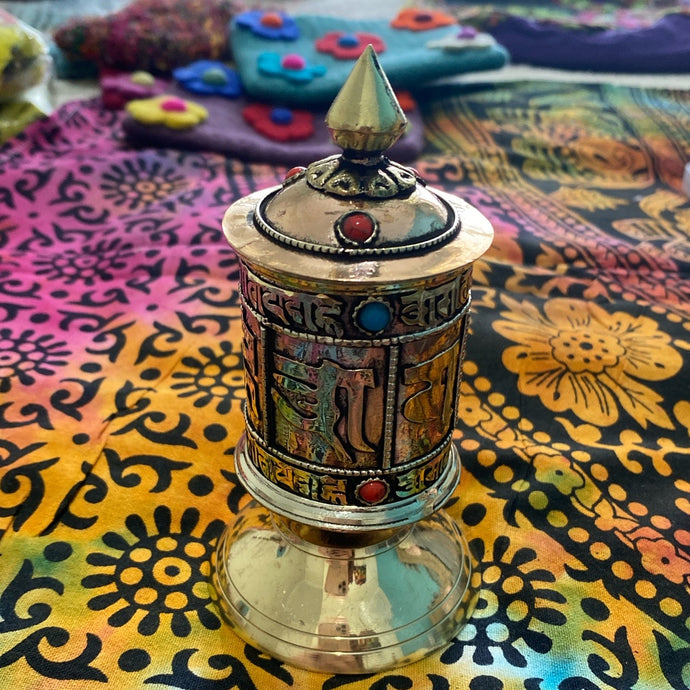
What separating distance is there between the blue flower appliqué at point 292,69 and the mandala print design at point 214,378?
3.18 feet

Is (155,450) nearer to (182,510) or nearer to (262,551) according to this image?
(182,510)

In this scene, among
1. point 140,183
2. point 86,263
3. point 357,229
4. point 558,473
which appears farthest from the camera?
point 140,183

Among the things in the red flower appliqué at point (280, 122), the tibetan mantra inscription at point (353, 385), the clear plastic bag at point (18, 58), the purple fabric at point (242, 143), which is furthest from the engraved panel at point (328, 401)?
the clear plastic bag at point (18, 58)

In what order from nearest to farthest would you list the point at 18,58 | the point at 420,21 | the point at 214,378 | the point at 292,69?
the point at 214,378 < the point at 18,58 < the point at 292,69 < the point at 420,21

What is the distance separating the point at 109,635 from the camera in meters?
0.66

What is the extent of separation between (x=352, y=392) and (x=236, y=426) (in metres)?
0.40

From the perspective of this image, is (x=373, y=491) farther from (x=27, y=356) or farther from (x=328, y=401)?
(x=27, y=356)

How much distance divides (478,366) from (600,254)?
400mm

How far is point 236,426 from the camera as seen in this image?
918mm

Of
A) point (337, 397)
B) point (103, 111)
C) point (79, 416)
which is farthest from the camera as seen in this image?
point (103, 111)

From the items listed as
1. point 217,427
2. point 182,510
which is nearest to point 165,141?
point 217,427

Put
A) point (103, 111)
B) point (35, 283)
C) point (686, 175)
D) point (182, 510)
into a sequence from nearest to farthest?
point (182, 510)
point (35, 283)
point (686, 175)
point (103, 111)

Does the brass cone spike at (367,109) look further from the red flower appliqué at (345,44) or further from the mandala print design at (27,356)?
the red flower appliqué at (345,44)

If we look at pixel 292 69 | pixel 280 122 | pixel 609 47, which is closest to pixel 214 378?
pixel 280 122
